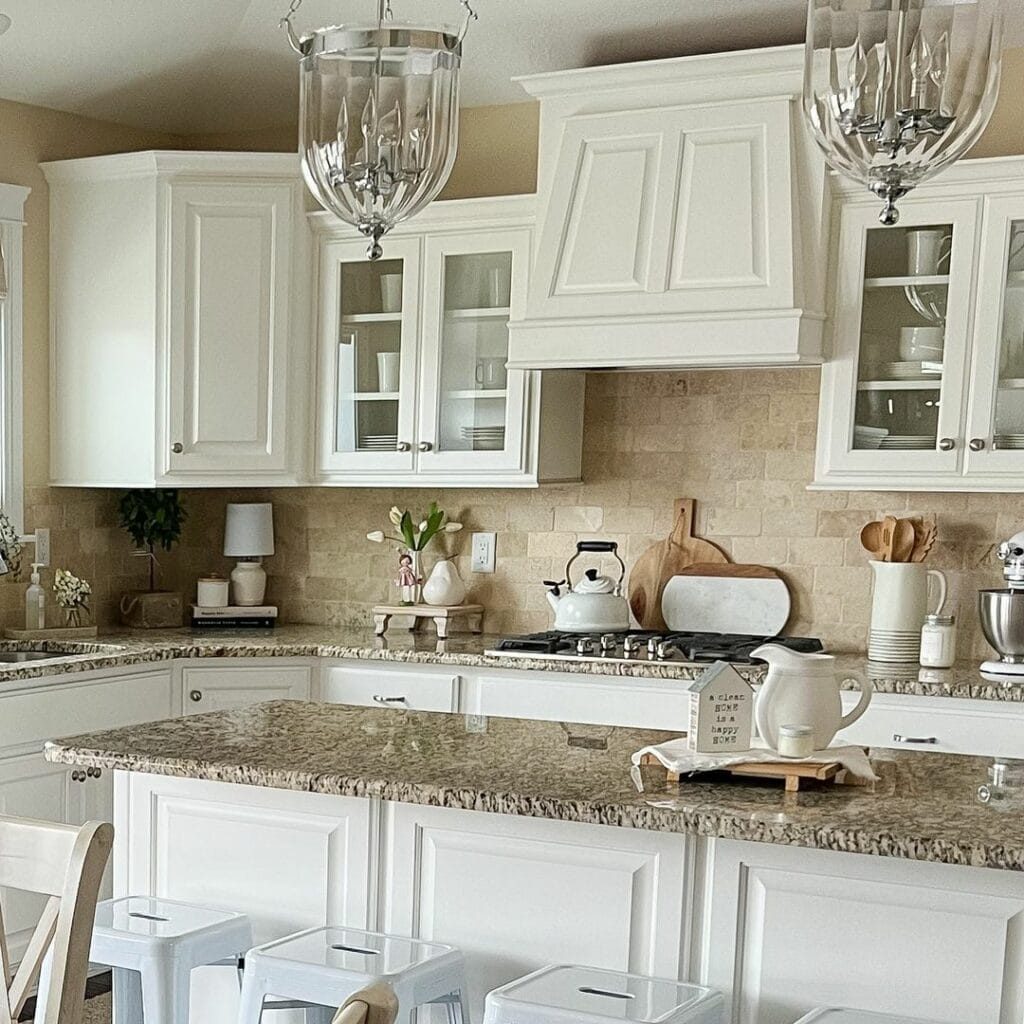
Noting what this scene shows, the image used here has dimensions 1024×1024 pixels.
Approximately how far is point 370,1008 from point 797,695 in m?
1.37

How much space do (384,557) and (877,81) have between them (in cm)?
340

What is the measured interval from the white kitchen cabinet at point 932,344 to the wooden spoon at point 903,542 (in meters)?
0.18

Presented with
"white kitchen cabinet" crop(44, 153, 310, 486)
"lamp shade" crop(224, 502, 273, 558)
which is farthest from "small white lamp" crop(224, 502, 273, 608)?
"white kitchen cabinet" crop(44, 153, 310, 486)

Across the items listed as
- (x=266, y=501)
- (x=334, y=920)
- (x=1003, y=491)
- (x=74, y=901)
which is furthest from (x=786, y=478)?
(x=74, y=901)

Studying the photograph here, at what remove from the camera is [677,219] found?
4.23 m

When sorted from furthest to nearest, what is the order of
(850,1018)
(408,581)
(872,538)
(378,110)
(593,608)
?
(408,581)
(593,608)
(872,538)
(378,110)
(850,1018)

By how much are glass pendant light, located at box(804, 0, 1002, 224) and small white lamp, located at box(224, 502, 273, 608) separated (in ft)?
11.1

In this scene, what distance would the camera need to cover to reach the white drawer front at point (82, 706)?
13.3 ft

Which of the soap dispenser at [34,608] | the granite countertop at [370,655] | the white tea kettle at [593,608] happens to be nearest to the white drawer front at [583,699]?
the granite countertop at [370,655]

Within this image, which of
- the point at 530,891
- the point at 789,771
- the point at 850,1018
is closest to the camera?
the point at 850,1018

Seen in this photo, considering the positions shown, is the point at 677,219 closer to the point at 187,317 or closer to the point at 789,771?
the point at 187,317

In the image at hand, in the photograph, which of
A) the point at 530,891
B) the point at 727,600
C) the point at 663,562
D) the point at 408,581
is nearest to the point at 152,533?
the point at 408,581

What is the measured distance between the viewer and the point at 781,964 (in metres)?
2.28

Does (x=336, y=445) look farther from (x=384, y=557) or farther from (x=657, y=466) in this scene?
(x=657, y=466)
